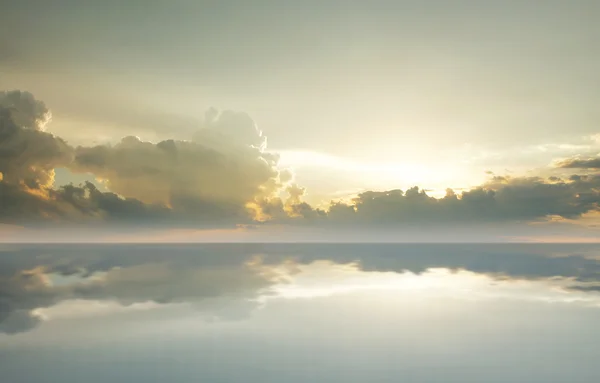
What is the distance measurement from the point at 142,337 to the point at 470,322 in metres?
23.8

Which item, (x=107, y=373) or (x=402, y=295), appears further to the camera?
(x=402, y=295)

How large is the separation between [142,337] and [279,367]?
33.5 ft

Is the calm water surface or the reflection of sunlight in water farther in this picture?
the reflection of sunlight in water

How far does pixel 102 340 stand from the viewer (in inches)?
990

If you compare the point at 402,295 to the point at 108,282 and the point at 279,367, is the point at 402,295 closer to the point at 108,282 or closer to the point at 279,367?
the point at 279,367

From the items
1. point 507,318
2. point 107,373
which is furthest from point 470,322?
point 107,373

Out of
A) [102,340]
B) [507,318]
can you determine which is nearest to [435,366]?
[507,318]

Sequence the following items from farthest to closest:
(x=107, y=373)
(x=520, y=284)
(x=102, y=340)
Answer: (x=520, y=284) < (x=102, y=340) < (x=107, y=373)

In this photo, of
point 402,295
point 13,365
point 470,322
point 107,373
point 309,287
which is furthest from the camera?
point 309,287

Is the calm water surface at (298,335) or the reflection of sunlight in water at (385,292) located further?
the reflection of sunlight in water at (385,292)

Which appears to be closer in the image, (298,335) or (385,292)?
(298,335)

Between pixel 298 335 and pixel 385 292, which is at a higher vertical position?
pixel 298 335

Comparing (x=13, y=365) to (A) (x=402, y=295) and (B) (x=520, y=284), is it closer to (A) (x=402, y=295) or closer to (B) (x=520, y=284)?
(A) (x=402, y=295)

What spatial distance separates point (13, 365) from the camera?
20922 mm
